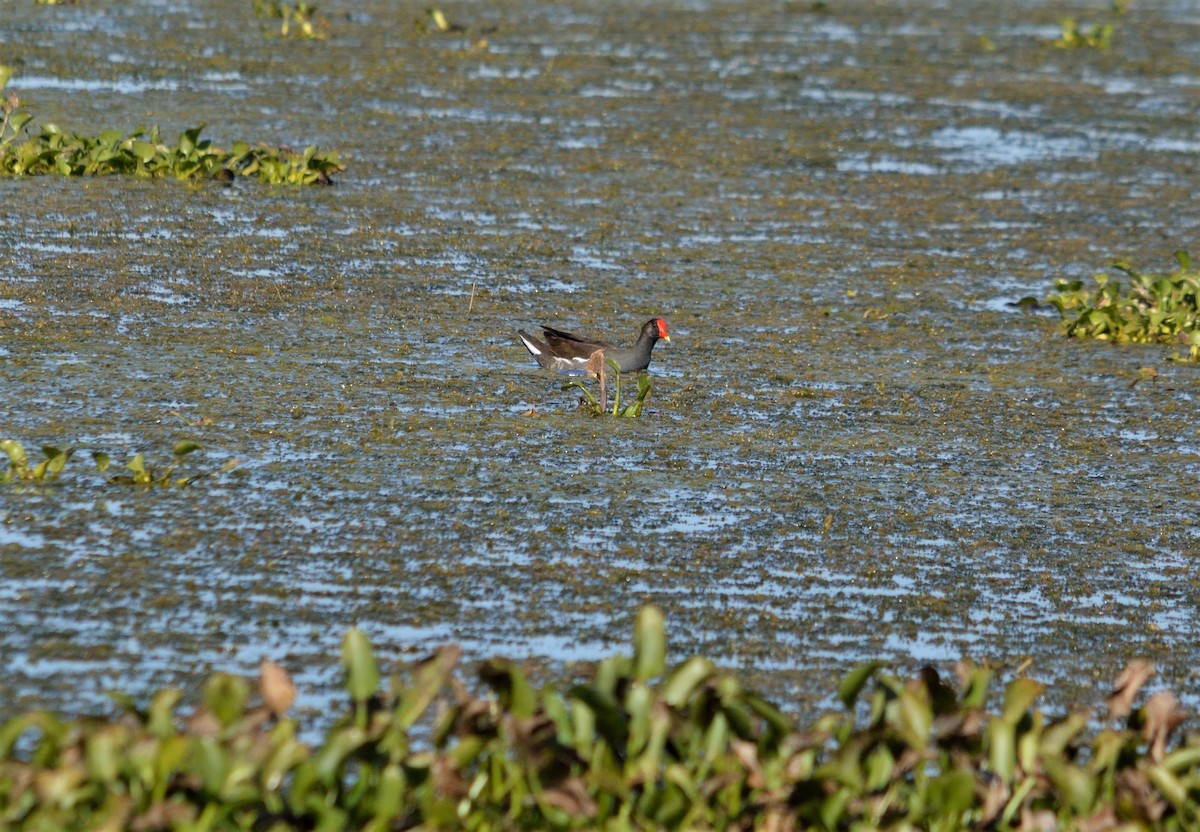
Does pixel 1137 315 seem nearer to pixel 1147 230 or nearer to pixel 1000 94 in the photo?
pixel 1147 230

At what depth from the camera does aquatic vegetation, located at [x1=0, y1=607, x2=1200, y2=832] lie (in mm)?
3744

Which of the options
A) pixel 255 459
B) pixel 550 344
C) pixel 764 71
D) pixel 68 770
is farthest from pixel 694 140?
pixel 68 770

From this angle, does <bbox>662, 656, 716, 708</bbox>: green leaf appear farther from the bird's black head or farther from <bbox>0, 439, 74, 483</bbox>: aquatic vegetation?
the bird's black head

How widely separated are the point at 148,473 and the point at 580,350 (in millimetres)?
2733

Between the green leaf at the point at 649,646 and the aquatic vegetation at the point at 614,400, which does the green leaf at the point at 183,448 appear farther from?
the green leaf at the point at 649,646

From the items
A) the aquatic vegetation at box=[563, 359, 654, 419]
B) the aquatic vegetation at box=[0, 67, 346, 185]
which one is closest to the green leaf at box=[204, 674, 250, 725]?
the aquatic vegetation at box=[563, 359, 654, 419]

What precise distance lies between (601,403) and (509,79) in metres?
9.90

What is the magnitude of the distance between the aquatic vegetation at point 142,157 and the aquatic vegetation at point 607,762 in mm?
8191

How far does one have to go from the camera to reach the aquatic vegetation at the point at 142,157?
39.0 ft

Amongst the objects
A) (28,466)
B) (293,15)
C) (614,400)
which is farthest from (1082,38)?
(28,466)

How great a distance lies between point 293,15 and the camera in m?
19.7

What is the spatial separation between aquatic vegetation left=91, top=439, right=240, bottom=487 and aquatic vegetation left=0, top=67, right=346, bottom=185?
5.78 metres

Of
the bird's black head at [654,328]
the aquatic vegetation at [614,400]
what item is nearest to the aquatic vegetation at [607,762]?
the aquatic vegetation at [614,400]

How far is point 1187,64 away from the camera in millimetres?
21812
